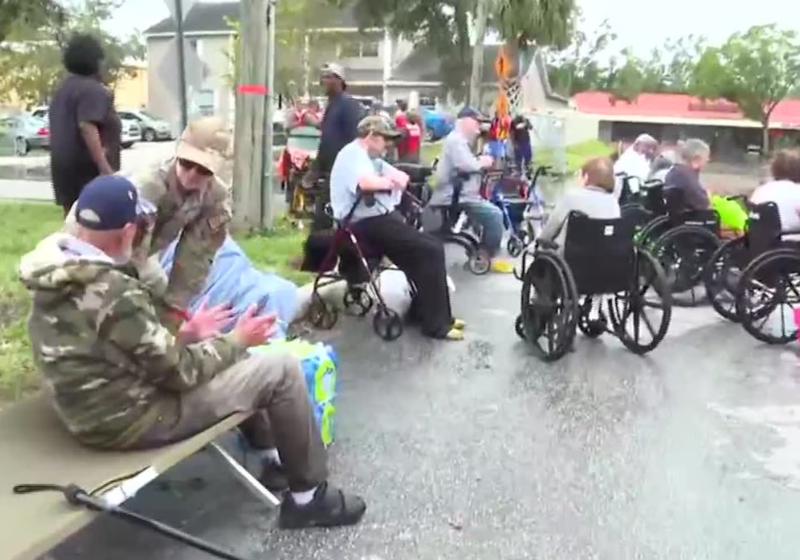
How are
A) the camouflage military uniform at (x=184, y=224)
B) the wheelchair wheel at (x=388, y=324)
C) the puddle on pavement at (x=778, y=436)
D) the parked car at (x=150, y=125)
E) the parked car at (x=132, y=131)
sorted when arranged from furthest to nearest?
the parked car at (x=150, y=125)
the parked car at (x=132, y=131)
the wheelchair wheel at (x=388, y=324)
the camouflage military uniform at (x=184, y=224)
the puddle on pavement at (x=778, y=436)

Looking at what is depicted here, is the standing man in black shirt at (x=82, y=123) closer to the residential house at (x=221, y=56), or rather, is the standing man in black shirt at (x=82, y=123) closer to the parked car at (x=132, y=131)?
the residential house at (x=221, y=56)

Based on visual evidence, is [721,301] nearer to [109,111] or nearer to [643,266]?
[643,266]

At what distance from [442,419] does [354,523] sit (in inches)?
56.8

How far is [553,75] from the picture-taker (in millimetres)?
65312

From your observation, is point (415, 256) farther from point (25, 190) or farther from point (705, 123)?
point (705, 123)

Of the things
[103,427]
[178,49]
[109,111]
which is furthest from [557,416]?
[178,49]

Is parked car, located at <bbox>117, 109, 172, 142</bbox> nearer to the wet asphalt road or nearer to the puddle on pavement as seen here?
the wet asphalt road

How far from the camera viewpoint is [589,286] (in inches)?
266

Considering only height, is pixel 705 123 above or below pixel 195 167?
below

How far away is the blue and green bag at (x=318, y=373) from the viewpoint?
15.2ft

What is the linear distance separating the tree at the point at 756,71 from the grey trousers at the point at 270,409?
53521mm

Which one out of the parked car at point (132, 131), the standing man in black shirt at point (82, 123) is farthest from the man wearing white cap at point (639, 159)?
the parked car at point (132, 131)

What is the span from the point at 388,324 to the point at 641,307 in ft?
5.37

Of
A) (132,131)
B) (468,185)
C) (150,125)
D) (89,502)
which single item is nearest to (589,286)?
(468,185)
